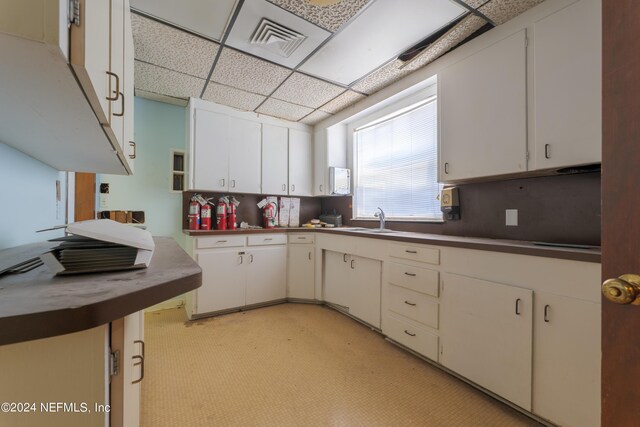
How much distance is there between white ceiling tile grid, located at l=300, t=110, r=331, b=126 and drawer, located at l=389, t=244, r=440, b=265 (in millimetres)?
2010

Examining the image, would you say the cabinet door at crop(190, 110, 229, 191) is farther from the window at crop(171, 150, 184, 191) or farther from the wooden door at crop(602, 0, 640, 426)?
the wooden door at crop(602, 0, 640, 426)

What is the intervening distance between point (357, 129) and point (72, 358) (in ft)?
11.0

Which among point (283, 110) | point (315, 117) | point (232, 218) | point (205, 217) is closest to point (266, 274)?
point (232, 218)

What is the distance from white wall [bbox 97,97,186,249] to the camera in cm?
280

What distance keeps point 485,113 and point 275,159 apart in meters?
2.35

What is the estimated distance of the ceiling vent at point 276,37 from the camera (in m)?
1.80

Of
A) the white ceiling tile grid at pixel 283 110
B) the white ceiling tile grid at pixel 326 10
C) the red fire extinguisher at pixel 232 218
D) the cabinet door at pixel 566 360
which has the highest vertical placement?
the white ceiling tile grid at pixel 326 10

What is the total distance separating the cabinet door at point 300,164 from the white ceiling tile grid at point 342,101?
0.56 metres

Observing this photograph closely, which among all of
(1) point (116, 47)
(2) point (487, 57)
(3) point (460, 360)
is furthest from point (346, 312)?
(1) point (116, 47)

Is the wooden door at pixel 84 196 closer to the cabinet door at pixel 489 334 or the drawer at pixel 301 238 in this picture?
the drawer at pixel 301 238

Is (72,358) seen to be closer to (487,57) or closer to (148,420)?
(148,420)

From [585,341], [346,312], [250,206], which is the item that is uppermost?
[250,206]

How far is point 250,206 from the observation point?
11.4 ft

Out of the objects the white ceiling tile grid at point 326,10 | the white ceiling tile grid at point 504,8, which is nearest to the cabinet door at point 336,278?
the white ceiling tile grid at point 326,10
